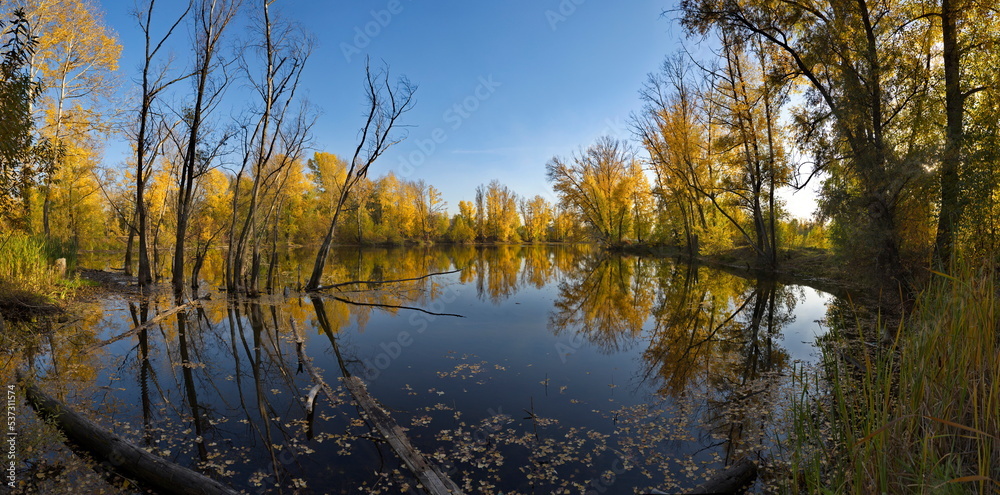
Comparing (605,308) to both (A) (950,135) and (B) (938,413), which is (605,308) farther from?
(B) (938,413)

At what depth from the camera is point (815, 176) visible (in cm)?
1345

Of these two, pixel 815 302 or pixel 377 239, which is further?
pixel 377 239

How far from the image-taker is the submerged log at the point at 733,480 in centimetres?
337

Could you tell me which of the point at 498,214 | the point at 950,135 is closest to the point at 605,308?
the point at 950,135

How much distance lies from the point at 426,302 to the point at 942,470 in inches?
485

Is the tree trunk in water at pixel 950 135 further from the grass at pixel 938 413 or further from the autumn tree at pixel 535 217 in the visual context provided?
the autumn tree at pixel 535 217

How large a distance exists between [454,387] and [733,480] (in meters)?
3.80

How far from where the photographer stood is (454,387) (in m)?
6.16

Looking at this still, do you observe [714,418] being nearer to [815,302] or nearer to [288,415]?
[288,415]

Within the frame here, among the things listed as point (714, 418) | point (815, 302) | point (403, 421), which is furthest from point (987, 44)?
point (403, 421)

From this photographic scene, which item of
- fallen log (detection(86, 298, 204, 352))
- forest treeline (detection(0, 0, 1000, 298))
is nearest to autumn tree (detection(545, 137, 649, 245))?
forest treeline (detection(0, 0, 1000, 298))

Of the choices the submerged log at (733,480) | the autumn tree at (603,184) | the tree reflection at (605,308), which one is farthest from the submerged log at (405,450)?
the autumn tree at (603,184)

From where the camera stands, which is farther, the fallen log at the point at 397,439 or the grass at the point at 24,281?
the grass at the point at 24,281

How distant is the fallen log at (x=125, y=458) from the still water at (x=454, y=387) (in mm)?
476
